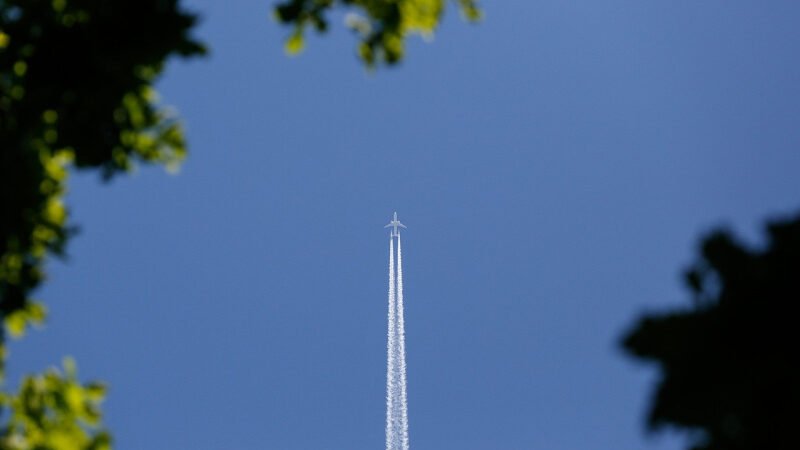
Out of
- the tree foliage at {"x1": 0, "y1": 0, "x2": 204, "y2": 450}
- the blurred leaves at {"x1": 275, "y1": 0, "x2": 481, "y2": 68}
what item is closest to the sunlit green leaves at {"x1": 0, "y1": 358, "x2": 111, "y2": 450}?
the tree foliage at {"x1": 0, "y1": 0, "x2": 204, "y2": 450}

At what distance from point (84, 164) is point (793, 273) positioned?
9152 millimetres

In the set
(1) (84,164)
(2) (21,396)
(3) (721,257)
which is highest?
(1) (84,164)

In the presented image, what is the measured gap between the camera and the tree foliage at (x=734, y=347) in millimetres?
5449

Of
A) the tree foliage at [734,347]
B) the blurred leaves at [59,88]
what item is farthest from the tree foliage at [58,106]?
the tree foliage at [734,347]

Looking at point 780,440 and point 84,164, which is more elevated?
point 84,164

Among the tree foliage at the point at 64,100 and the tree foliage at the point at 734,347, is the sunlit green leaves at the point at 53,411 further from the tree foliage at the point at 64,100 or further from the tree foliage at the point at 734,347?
the tree foliage at the point at 734,347

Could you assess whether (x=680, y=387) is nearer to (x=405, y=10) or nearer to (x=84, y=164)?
(x=405, y=10)

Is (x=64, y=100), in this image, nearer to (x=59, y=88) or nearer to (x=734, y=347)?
(x=59, y=88)

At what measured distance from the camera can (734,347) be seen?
18.3 feet

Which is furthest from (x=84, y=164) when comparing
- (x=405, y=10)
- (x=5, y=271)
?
(x=405, y=10)

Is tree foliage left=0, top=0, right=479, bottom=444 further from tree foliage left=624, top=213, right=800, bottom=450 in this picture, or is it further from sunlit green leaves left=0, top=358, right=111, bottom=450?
tree foliage left=624, top=213, right=800, bottom=450

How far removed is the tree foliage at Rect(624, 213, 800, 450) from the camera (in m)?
5.45

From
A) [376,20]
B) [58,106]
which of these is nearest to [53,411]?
[58,106]

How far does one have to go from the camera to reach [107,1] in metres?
8.67
